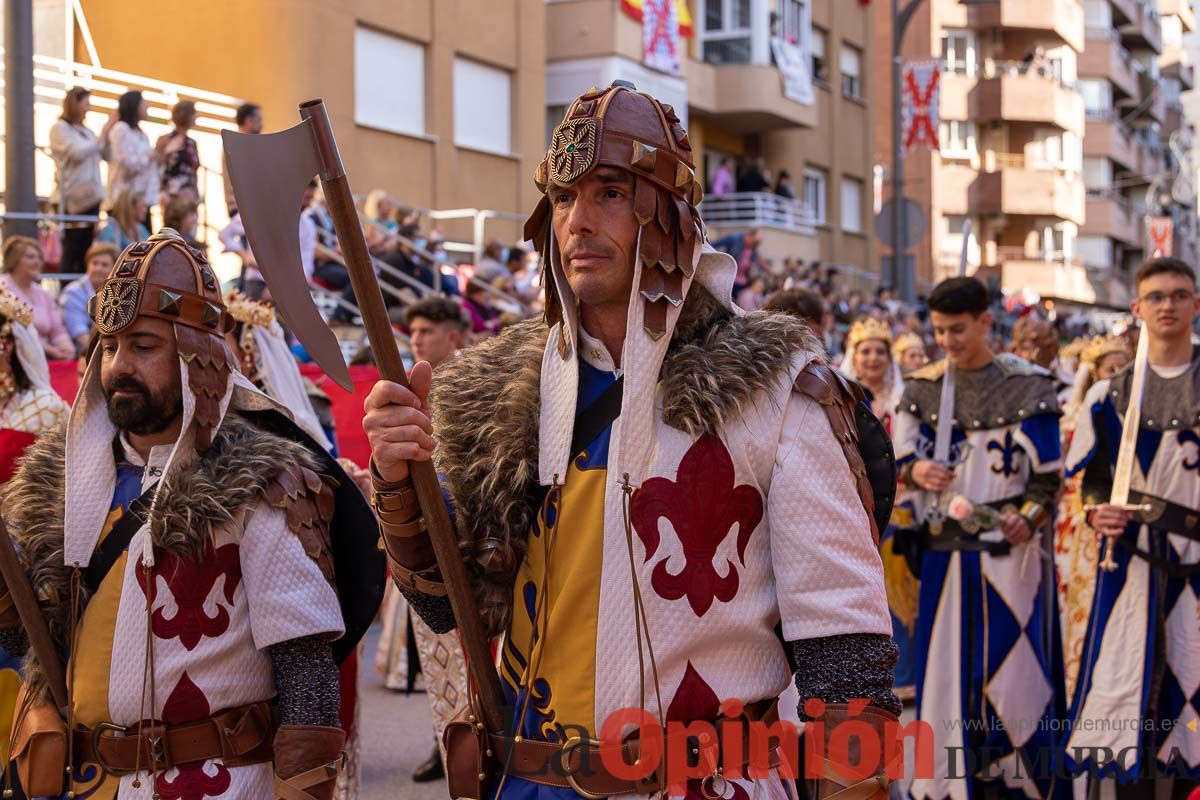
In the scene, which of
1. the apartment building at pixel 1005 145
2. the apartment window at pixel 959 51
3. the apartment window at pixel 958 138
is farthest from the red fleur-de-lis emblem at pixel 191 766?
the apartment window at pixel 959 51

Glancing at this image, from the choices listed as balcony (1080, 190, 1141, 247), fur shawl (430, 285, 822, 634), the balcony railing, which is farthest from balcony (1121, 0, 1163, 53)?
fur shawl (430, 285, 822, 634)

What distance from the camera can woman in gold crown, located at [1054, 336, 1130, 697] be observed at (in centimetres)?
668

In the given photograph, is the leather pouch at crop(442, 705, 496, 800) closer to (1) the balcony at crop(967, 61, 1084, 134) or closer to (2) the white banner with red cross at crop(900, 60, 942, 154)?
(2) the white banner with red cross at crop(900, 60, 942, 154)

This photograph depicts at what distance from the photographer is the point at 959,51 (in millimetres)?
48562

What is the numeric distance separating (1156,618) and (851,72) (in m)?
31.8

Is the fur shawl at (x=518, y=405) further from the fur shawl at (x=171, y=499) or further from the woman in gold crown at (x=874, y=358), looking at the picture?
the woman in gold crown at (x=874, y=358)

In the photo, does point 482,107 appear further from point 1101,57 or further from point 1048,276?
point 1101,57

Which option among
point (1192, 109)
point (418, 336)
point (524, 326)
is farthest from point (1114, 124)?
point (524, 326)

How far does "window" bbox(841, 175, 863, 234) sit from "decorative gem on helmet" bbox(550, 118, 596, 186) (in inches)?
1312

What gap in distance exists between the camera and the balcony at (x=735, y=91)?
30.0 metres

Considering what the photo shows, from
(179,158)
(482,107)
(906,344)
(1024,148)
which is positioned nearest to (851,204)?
(482,107)

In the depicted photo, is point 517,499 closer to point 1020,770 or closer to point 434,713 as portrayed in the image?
point 434,713

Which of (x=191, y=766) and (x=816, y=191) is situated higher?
(x=816, y=191)

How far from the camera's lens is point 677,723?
2828mm
